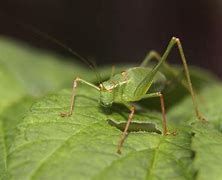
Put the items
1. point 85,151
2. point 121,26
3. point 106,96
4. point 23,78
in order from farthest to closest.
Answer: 1. point 121,26
2. point 23,78
3. point 106,96
4. point 85,151

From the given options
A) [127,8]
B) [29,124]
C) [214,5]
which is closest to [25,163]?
[29,124]

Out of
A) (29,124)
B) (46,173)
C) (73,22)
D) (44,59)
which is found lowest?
(46,173)

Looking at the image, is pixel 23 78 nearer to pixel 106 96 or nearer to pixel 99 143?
pixel 106 96

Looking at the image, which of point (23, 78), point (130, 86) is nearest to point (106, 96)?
point (130, 86)

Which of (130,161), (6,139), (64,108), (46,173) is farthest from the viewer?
(6,139)

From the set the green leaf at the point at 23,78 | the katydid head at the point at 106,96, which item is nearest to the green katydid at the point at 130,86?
the katydid head at the point at 106,96

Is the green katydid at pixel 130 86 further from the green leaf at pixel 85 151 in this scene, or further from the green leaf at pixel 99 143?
the green leaf at pixel 85 151

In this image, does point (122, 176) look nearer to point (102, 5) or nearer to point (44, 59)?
point (44, 59)
